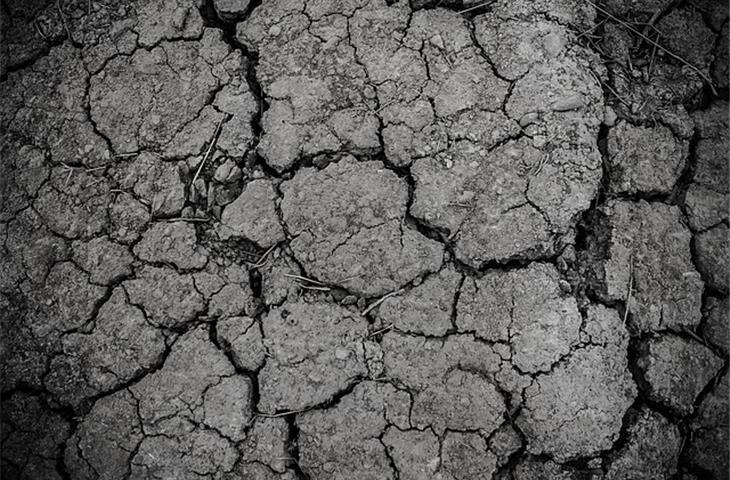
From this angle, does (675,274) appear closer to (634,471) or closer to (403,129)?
(634,471)

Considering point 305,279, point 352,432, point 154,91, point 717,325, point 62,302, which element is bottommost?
point 717,325

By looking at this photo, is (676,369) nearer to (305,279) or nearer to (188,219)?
(305,279)

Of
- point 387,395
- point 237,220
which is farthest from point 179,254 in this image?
point 387,395

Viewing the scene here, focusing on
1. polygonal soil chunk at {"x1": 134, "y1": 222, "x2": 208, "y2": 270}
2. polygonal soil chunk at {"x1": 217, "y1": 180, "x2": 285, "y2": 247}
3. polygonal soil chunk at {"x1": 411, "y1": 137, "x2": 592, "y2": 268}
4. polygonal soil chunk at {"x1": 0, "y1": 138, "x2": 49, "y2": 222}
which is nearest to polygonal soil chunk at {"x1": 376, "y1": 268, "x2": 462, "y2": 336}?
polygonal soil chunk at {"x1": 411, "y1": 137, "x2": 592, "y2": 268}

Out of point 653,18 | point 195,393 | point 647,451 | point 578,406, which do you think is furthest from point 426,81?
point 647,451

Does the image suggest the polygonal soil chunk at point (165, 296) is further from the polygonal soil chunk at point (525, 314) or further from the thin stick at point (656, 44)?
the thin stick at point (656, 44)

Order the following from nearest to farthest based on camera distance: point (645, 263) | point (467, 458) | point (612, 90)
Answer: point (467, 458), point (645, 263), point (612, 90)
